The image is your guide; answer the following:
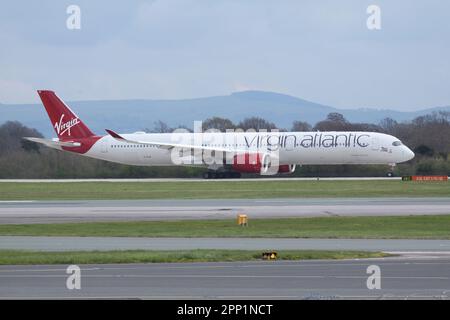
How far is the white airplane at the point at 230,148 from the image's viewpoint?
69000mm

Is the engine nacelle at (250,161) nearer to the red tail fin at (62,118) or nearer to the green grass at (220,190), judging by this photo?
the green grass at (220,190)

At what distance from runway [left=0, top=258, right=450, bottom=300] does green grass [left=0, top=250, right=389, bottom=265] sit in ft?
2.62

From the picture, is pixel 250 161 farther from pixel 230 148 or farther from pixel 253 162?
pixel 230 148

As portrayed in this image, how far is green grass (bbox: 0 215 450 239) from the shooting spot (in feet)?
96.2

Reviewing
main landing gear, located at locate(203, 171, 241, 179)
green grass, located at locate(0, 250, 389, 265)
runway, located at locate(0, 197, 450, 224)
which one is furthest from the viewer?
main landing gear, located at locate(203, 171, 241, 179)

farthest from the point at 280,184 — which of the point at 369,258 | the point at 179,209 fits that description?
the point at 369,258

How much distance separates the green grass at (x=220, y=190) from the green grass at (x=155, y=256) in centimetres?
2527

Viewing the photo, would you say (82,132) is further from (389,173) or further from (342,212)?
(342,212)

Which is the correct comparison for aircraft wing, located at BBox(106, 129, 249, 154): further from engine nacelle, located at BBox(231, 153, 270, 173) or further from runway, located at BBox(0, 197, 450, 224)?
runway, located at BBox(0, 197, 450, 224)

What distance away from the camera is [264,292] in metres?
16.9

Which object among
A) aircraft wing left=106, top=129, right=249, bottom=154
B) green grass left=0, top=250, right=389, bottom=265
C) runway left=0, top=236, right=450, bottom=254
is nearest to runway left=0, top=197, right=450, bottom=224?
runway left=0, top=236, right=450, bottom=254

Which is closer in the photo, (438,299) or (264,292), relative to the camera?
(438,299)

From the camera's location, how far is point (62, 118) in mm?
75812
